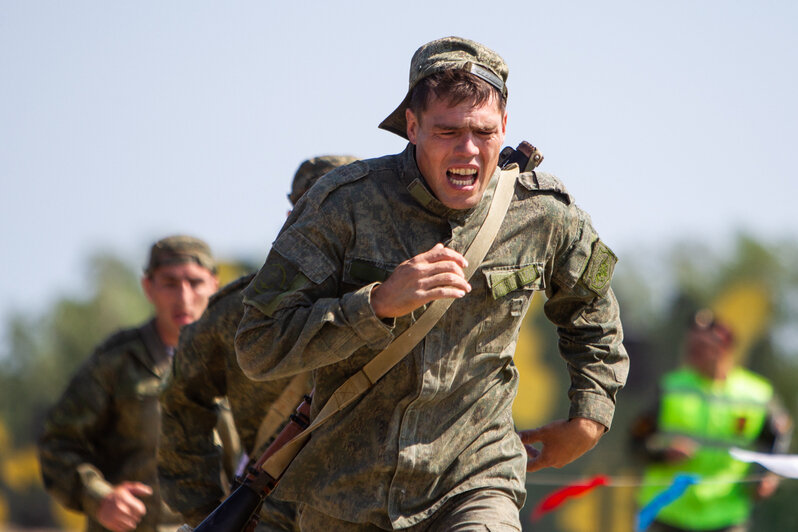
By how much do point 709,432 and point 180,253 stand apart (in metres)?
5.03

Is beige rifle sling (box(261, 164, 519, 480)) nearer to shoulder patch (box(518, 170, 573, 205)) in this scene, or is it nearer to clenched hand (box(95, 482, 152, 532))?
shoulder patch (box(518, 170, 573, 205))

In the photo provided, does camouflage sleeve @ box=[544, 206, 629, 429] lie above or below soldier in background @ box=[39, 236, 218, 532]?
above

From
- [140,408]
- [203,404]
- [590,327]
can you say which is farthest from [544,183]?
[140,408]

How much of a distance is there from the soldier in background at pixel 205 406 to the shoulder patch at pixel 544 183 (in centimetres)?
167

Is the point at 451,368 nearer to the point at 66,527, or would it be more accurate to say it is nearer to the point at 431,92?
the point at 431,92

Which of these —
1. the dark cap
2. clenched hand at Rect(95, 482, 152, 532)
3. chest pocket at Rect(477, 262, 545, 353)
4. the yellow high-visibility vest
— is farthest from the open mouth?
the dark cap

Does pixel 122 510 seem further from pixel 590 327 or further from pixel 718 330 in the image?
pixel 718 330

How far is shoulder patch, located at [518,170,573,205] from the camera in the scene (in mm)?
4438

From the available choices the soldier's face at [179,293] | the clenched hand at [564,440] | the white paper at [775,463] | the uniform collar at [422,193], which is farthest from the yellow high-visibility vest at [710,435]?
the uniform collar at [422,193]

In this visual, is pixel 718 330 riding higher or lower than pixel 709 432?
higher

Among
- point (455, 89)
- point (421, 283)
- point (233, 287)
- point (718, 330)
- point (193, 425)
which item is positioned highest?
point (455, 89)

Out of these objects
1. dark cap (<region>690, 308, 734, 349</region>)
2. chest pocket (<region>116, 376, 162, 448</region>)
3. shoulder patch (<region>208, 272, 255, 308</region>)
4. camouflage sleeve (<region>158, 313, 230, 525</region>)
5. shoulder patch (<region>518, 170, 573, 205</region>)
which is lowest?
dark cap (<region>690, 308, 734, 349</region>)

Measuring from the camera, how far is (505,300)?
14.0ft

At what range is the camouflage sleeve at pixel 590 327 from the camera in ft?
15.1
